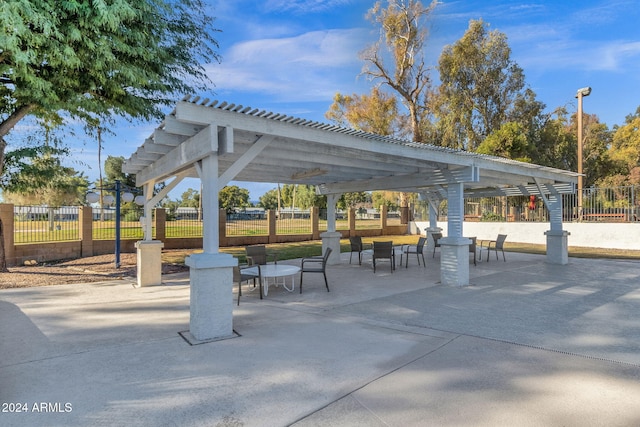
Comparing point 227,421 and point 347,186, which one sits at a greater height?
point 347,186

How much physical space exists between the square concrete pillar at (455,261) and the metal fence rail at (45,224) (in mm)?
12231

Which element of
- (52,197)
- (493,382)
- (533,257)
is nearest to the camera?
(493,382)

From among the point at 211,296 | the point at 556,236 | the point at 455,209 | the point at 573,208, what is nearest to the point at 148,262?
the point at 211,296

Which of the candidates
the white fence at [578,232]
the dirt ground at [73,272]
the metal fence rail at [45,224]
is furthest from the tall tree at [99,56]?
the white fence at [578,232]

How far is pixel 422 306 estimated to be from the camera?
5.76m

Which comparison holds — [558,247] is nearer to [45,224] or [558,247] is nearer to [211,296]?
[211,296]

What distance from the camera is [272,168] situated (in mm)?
8117

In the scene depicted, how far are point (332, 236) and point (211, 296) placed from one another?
691 cm

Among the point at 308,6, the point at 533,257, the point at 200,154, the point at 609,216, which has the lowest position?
the point at 533,257

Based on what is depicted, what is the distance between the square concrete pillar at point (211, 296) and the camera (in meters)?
4.14

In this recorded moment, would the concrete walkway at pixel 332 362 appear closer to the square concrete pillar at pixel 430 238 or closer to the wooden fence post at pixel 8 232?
the wooden fence post at pixel 8 232

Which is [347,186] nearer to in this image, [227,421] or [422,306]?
[422,306]

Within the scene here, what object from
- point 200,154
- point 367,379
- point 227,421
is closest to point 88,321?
point 200,154

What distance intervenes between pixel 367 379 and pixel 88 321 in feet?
14.0
